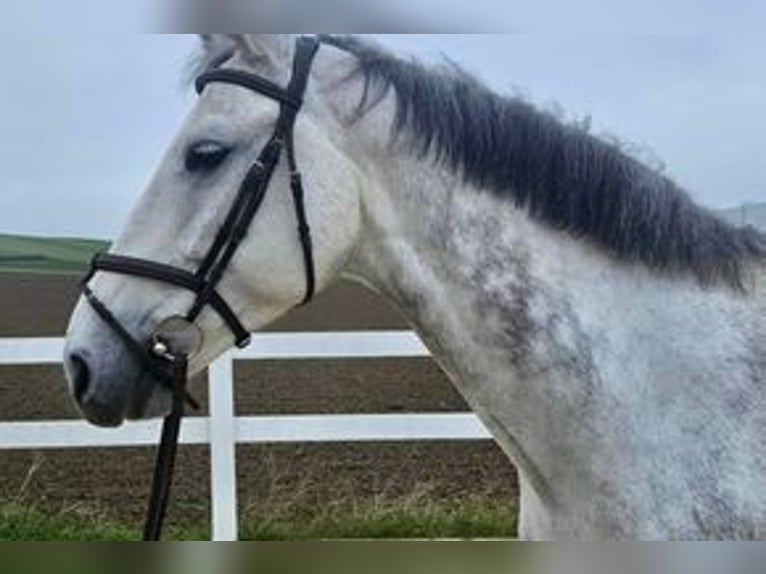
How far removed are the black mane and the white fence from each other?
2093 millimetres

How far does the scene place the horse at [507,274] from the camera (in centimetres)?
159

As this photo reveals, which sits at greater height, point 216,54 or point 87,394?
point 216,54

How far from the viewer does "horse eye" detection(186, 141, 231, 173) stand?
1.63m

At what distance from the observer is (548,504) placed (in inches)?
64.9

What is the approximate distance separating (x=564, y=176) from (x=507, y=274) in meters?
0.20

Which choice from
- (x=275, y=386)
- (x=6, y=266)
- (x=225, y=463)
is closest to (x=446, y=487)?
(x=225, y=463)

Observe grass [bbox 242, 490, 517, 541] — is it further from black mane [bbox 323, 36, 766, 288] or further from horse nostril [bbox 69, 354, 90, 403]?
black mane [bbox 323, 36, 766, 288]

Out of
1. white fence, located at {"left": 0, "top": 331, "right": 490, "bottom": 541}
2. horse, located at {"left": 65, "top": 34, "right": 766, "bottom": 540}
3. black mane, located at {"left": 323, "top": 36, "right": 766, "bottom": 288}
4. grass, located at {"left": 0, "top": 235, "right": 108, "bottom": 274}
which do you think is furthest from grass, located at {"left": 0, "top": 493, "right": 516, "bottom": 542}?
black mane, located at {"left": 323, "top": 36, "right": 766, "bottom": 288}

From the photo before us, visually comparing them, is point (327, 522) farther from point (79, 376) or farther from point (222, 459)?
point (79, 376)

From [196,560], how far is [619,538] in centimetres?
84

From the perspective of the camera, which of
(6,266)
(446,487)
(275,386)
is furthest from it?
(275,386)

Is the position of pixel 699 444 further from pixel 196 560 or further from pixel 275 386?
pixel 275 386

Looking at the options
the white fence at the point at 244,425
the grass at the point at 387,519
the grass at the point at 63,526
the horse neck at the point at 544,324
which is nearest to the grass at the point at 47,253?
the horse neck at the point at 544,324

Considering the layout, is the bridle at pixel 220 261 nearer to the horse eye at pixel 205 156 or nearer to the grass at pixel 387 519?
the horse eye at pixel 205 156
